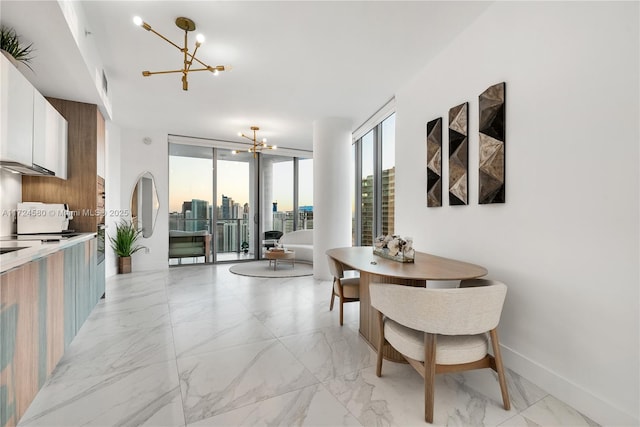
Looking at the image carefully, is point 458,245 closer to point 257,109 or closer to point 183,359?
point 183,359

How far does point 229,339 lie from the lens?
8.64 ft

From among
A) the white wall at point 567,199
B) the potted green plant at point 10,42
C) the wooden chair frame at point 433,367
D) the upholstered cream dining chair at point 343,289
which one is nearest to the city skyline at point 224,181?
the potted green plant at point 10,42

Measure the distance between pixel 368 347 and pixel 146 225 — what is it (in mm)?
5280

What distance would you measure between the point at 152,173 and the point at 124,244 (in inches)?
57.8

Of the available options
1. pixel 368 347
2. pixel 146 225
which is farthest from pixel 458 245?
pixel 146 225

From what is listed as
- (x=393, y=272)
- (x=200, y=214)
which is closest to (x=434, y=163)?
(x=393, y=272)

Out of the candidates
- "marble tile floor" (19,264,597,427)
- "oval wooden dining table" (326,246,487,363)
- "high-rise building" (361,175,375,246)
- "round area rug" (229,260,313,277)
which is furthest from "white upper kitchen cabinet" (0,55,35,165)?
"high-rise building" (361,175,375,246)

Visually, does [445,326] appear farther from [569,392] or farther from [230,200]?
[230,200]

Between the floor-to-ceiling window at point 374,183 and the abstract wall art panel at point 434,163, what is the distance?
4.72 feet

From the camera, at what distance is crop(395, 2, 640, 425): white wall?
1.51 meters

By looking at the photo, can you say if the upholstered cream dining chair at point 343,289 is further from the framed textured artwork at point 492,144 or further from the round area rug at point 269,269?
the round area rug at point 269,269

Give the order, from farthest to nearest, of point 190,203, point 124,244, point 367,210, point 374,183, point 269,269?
point 190,203
point 269,269
point 367,210
point 124,244
point 374,183

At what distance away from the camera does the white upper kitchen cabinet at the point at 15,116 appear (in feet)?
6.43

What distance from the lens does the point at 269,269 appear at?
232 inches
